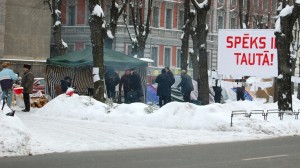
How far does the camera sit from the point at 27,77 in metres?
25.8

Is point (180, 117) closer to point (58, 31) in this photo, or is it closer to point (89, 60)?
point (89, 60)

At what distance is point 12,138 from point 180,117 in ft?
28.0

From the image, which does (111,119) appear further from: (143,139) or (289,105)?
(289,105)

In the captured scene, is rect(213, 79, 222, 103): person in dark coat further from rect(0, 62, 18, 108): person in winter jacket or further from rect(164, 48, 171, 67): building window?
rect(164, 48, 171, 67): building window

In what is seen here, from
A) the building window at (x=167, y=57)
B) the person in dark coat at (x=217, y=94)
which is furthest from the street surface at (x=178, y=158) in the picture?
the building window at (x=167, y=57)

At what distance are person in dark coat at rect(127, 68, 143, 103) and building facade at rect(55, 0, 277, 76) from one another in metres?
30.2

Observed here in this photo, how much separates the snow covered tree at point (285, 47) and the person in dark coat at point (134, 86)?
20.8ft

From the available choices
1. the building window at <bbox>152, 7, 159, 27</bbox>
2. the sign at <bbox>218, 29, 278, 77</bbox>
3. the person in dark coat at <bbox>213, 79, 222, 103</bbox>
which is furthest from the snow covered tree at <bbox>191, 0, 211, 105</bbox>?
the building window at <bbox>152, 7, 159, 27</bbox>

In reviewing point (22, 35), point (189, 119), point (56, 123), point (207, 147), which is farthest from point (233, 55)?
point (22, 35)

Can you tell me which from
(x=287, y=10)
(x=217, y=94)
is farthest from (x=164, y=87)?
(x=217, y=94)

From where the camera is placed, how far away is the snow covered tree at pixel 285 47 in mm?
Answer: 25688

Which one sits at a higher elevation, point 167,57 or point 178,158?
point 167,57

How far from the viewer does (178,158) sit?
14.2m

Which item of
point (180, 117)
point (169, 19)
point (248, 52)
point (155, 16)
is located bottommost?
point (180, 117)
